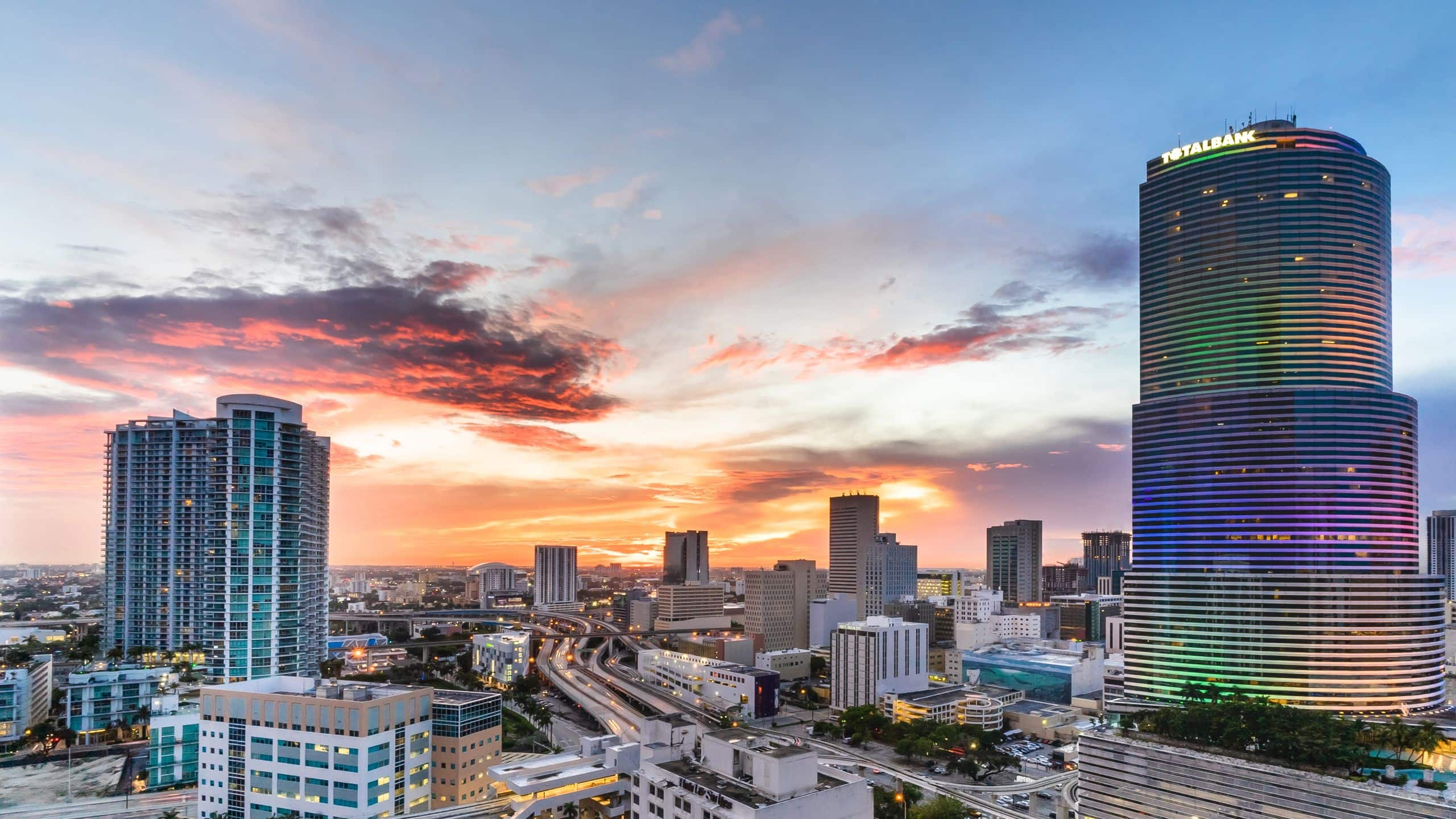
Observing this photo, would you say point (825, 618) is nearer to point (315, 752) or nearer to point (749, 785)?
point (315, 752)

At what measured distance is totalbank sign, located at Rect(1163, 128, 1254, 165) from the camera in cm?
11494

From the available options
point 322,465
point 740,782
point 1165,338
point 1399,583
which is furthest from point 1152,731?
point 322,465

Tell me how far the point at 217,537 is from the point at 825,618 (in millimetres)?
115706

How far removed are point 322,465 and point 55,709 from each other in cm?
4163

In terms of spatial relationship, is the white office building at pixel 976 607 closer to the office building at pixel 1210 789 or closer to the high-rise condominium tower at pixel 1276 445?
the high-rise condominium tower at pixel 1276 445

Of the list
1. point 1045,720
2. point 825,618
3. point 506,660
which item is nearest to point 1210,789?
point 1045,720

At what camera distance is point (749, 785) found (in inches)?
1885

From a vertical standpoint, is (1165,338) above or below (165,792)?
above

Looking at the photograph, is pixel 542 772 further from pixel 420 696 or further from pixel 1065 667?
pixel 1065 667

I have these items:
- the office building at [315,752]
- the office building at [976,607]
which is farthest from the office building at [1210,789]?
the office building at [976,607]

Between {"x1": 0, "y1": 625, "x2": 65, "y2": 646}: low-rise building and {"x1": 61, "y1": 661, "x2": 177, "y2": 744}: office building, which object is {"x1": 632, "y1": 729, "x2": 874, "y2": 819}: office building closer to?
{"x1": 61, "y1": 661, "x2": 177, "y2": 744}: office building

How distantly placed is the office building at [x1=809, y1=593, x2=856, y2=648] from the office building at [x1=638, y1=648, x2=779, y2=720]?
38.2 metres

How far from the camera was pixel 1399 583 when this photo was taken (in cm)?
9894

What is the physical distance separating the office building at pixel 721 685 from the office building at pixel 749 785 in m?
64.6
